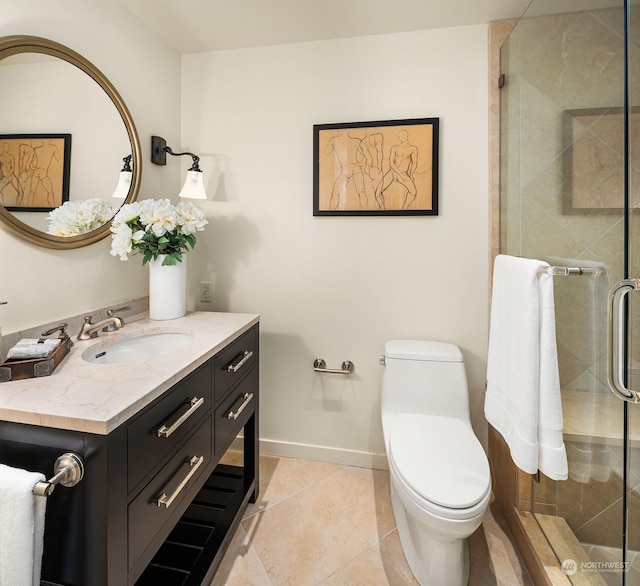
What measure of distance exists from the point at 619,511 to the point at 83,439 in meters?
1.49

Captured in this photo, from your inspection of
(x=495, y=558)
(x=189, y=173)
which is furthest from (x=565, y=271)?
(x=189, y=173)

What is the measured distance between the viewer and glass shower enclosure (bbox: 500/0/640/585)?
103cm

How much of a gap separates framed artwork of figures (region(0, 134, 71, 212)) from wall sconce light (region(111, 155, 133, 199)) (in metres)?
0.28

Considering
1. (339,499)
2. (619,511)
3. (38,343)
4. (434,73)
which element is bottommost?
(339,499)

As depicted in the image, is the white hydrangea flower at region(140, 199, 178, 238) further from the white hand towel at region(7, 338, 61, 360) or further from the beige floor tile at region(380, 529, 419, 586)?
the beige floor tile at region(380, 529, 419, 586)

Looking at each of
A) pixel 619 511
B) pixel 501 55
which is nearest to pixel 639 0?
pixel 501 55

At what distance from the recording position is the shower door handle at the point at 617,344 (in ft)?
3.27

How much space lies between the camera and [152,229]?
1.50 m

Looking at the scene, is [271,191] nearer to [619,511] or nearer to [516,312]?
[516,312]

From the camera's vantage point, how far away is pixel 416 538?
1.39 metres

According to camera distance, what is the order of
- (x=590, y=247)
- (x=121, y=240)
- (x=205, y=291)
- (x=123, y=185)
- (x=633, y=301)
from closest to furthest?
(x=633, y=301)
(x=590, y=247)
(x=121, y=240)
(x=123, y=185)
(x=205, y=291)

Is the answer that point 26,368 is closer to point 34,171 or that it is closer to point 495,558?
point 34,171

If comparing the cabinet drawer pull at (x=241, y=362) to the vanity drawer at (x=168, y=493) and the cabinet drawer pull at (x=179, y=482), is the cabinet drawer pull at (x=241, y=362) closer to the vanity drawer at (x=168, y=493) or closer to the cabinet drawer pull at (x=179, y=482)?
the vanity drawer at (x=168, y=493)

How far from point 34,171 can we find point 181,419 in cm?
102
